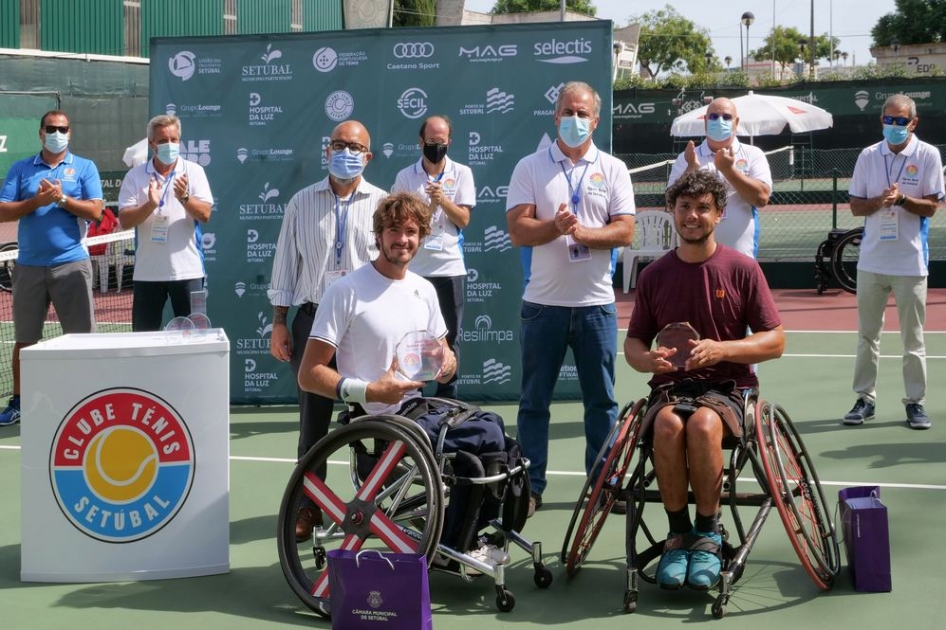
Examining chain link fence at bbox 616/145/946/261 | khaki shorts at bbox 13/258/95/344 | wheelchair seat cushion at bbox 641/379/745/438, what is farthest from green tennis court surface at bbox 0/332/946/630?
chain link fence at bbox 616/145/946/261

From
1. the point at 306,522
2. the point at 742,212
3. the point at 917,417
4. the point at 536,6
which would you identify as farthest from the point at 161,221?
the point at 536,6

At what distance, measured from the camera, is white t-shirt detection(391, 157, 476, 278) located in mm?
7883

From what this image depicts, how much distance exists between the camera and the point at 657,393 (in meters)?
5.03

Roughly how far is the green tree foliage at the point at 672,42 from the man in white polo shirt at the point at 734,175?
277ft

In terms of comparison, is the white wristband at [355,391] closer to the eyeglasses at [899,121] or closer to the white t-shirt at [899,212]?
the white t-shirt at [899,212]

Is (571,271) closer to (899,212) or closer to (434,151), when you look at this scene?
(434,151)

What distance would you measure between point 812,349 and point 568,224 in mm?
5861

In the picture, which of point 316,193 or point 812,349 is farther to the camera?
point 812,349

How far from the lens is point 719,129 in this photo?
23.4 feet

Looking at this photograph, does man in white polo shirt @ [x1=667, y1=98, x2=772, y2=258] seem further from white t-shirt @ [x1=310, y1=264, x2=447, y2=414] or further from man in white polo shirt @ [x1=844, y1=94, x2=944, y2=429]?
white t-shirt @ [x1=310, y1=264, x2=447, y2=414]

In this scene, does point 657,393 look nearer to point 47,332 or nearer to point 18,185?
point 18,185

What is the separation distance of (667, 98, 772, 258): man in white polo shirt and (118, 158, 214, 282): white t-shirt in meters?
3.12

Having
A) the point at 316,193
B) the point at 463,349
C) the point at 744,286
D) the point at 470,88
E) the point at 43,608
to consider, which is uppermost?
the point at 470,88

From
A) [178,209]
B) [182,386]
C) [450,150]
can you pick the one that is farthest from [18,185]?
[182,386]
